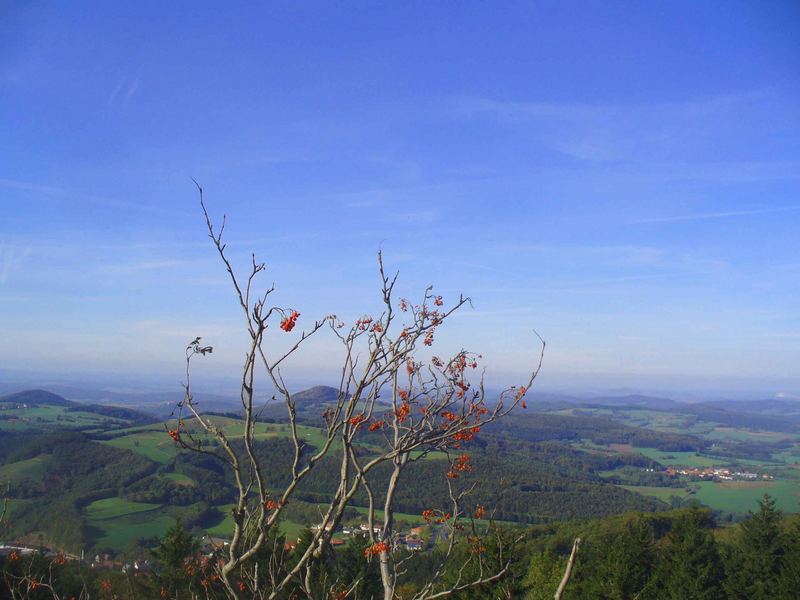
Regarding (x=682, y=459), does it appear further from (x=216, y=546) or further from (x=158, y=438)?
(x=216, y=546)

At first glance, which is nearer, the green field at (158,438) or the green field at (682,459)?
the green field at (158,438)

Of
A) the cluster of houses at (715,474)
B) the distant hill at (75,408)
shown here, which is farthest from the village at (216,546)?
the distant hill at (75,408)

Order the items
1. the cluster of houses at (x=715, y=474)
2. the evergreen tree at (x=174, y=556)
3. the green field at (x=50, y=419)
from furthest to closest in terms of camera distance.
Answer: the cluster of houses at (x=715, y=474) < the green field at (x=50, y=419) < the evergreen tree at (x=174, y=556)

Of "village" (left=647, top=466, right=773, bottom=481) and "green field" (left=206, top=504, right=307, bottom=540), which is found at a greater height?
"green field" (left=206, top=504, right=307, bottom=540)

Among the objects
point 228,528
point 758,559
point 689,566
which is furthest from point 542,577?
point 228,528

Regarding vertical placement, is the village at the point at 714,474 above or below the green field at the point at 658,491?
above

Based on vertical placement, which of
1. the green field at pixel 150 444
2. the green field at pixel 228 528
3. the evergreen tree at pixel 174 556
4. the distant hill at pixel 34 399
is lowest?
the green field at pixel 228 528

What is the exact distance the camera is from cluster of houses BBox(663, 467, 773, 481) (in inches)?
3479

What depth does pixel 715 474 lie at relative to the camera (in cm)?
9231

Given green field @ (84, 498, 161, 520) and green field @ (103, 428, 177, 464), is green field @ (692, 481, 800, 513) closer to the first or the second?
green field @ (84, 498, 161, 520)

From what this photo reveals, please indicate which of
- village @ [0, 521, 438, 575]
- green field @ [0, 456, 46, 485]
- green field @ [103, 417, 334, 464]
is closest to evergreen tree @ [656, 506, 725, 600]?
village @ [0, 521, 438, 575]

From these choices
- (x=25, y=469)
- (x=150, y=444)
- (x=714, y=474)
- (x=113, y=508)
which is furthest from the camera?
(x=714, y=474)

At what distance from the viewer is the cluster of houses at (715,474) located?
8838cm

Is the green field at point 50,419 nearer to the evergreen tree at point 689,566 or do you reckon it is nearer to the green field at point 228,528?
the green field at point 228,528
